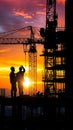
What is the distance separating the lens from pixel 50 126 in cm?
3603

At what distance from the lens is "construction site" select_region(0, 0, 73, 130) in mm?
35375

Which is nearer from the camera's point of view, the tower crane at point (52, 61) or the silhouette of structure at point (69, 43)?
the silhouette of structure at point (69, 43)

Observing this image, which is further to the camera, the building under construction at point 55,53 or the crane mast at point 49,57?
the crane mast at point 49,57

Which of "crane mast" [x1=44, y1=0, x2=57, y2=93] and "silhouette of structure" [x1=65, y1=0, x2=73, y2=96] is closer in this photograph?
"silhouette of structure" [x1=65, y1=0, x2=73, y2=96]

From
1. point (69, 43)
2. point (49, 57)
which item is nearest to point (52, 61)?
point (49, 57)

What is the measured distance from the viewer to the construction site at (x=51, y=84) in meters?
35.4

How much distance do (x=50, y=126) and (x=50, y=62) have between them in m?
82.2

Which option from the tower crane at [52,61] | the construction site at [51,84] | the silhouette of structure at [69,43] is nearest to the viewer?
the construction site at [51,84]

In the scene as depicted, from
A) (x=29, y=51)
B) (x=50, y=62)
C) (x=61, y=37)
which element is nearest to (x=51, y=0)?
(x=50, y=62)

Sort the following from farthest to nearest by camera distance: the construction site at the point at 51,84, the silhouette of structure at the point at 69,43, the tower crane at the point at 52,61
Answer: the tower crane at the point at 52,61 → the silhouette of structure at the point at 69,43 → the construction site at the point at 51,84

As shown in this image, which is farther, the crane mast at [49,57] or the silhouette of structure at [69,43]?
the crane mast at [49,57]

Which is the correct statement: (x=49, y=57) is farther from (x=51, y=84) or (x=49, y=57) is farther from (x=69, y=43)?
(x=69, y=43)

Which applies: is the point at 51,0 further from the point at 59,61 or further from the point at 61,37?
the point at 61,37

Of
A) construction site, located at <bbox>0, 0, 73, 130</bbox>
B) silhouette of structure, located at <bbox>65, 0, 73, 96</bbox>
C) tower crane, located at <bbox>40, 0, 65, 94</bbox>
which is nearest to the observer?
construction site, located at <bbox>0, 0, 73, 130</bbox>
